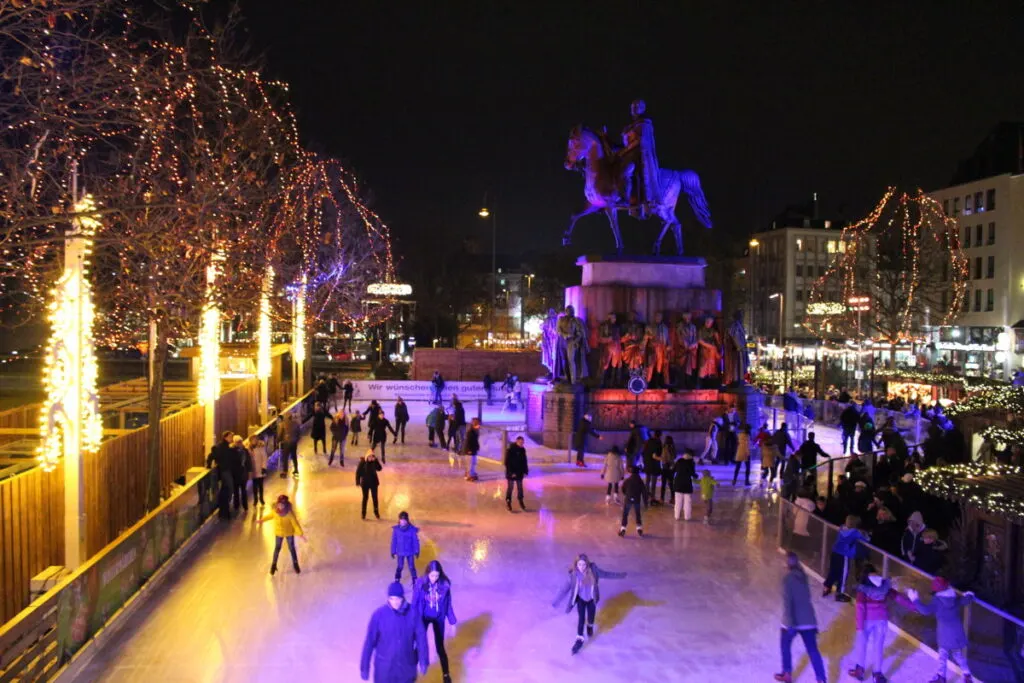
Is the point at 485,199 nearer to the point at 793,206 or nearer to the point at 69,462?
the point at 69,462

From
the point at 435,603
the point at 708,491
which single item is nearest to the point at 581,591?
the point at 435,603

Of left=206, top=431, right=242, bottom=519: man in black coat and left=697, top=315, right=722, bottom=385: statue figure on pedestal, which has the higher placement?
left=697, top=315, right=722, bottom=385: statue figure on pedestal

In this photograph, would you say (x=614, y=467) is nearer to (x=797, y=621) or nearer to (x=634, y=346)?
(x=634, y=346)

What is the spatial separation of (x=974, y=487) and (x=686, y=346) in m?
13.4

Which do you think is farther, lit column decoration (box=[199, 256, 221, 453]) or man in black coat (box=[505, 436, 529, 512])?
lit column decoration (box=[199, 256, 221, 453])

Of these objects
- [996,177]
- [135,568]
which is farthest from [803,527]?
[996,177]

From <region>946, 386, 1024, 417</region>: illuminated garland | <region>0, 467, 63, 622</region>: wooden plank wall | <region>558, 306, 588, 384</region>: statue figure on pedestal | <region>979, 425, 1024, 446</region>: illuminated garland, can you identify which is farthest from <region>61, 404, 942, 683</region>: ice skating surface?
<region>558, 306, 588, 384</region>: statue figure on pedestal

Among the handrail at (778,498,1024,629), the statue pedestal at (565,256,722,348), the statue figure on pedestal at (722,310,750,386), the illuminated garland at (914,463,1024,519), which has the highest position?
the statue pedestal at (565,256,722,348)

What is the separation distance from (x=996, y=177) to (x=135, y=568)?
2292 inches

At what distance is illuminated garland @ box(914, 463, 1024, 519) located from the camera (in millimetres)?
9601

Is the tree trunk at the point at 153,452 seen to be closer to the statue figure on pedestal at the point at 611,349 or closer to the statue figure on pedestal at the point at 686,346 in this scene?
the statue figure on pedestal at the point at 611,349

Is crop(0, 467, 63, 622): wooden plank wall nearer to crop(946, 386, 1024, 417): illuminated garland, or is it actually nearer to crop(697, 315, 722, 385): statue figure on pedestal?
crop(946, 386, 1024, 417): illuminated garland

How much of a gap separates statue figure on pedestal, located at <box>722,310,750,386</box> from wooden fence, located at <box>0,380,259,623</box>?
14.2 m

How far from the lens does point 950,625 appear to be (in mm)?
8203
